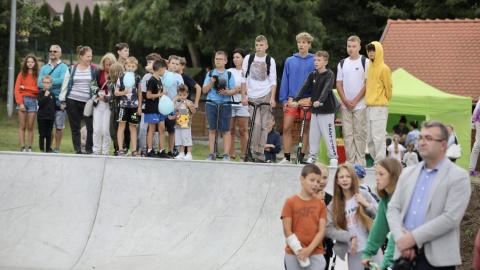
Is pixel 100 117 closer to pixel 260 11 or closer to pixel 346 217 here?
pixel 346 217

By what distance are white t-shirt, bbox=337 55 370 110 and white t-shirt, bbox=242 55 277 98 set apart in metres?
1.17

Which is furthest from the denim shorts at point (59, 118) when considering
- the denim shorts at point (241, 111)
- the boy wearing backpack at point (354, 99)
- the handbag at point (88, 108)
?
the boy wearing backpack at point (354, 99)

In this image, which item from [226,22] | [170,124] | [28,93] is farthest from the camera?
[226,22]

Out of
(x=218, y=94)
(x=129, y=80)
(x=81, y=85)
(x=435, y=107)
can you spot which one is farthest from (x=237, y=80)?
(x=435, y=107)

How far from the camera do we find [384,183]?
7645 millimetres

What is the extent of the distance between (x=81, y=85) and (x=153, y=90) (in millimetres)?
1477

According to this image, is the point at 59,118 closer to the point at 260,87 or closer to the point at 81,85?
the point at 81,85

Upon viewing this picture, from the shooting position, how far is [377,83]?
14039 millimetres

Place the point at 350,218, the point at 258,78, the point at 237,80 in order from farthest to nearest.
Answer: the point at 237,80 → the point at 258,78 → the point at 350,218

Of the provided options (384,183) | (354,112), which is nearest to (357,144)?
(354,112)

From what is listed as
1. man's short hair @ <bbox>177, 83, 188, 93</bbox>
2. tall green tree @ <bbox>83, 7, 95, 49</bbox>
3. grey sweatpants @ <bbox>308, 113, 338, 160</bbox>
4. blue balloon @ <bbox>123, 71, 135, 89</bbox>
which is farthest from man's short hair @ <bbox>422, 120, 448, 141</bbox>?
tall green tree @ <bbox>83, 7, 95, 49</bbox>

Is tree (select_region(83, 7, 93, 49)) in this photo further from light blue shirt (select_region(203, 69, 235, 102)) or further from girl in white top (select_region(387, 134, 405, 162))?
light blue shirt (select_region(203, 69, 235, 102))

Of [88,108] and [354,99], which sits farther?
[88,108]

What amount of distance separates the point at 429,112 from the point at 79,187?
36.9 ft
